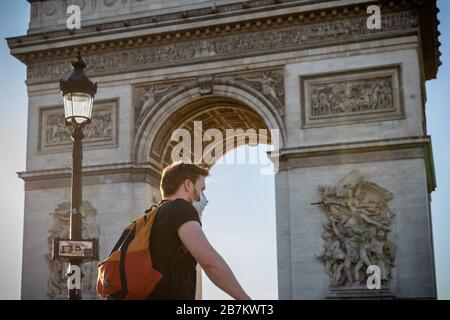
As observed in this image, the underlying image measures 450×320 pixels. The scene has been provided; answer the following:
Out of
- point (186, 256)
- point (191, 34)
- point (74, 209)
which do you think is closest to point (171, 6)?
point (191, 34)

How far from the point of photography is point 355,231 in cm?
2186

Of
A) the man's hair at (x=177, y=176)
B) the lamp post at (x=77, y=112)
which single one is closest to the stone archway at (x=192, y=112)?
the lamp post at (x=77, y=112)

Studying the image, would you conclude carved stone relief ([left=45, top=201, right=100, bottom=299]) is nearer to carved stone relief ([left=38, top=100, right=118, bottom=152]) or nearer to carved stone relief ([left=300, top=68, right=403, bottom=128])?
carved stone relief ([left=38, top=100, right=118, bottom=152])

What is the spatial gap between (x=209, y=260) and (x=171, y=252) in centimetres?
31

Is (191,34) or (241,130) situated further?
(241,130)

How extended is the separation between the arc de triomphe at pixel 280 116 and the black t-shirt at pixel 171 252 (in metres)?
17.7

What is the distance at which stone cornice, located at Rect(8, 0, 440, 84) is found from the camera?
76.2 ft

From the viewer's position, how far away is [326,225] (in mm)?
22281

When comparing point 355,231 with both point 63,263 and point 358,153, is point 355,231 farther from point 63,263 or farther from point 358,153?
point 63,263

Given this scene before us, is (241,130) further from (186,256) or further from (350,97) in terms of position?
(186,256)

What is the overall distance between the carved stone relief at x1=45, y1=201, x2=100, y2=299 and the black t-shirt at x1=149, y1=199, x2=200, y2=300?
20128mm

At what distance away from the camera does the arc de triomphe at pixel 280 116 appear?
2184 centimetres

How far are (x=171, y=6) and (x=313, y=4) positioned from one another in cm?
482
